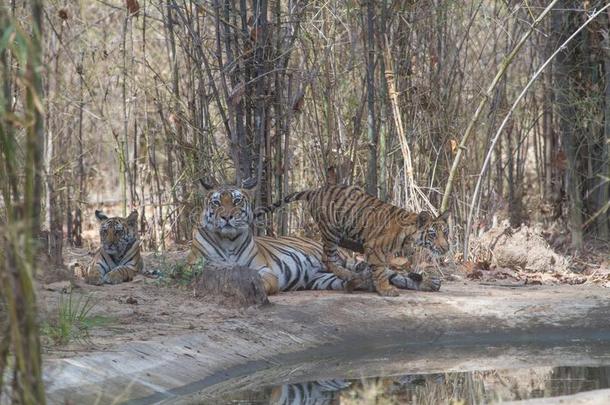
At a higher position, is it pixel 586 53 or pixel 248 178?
pixel 586 53

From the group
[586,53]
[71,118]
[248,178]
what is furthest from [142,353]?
[586,53]

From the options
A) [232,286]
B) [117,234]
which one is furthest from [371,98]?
[232,286]

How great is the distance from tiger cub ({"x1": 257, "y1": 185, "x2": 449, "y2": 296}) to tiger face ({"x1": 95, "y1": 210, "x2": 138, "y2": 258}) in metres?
1.15

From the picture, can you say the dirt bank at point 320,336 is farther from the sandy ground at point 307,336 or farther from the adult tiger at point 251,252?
the adult tiger at point 251,252

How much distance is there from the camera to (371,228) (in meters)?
8.77

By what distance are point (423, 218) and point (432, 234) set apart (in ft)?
0.46

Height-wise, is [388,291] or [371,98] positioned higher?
[371,98]

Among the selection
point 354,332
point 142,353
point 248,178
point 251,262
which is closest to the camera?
point 142,353

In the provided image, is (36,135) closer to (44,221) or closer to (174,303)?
(174,303)

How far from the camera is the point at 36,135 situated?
3725mm

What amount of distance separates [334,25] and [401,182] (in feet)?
5.21

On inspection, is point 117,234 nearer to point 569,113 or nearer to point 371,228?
point 371,228

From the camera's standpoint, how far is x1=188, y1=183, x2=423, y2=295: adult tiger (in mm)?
8641

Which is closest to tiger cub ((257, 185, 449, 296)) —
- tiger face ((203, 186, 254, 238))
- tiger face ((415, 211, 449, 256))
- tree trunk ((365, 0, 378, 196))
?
tiger face ((415, 211, 449, 256))
